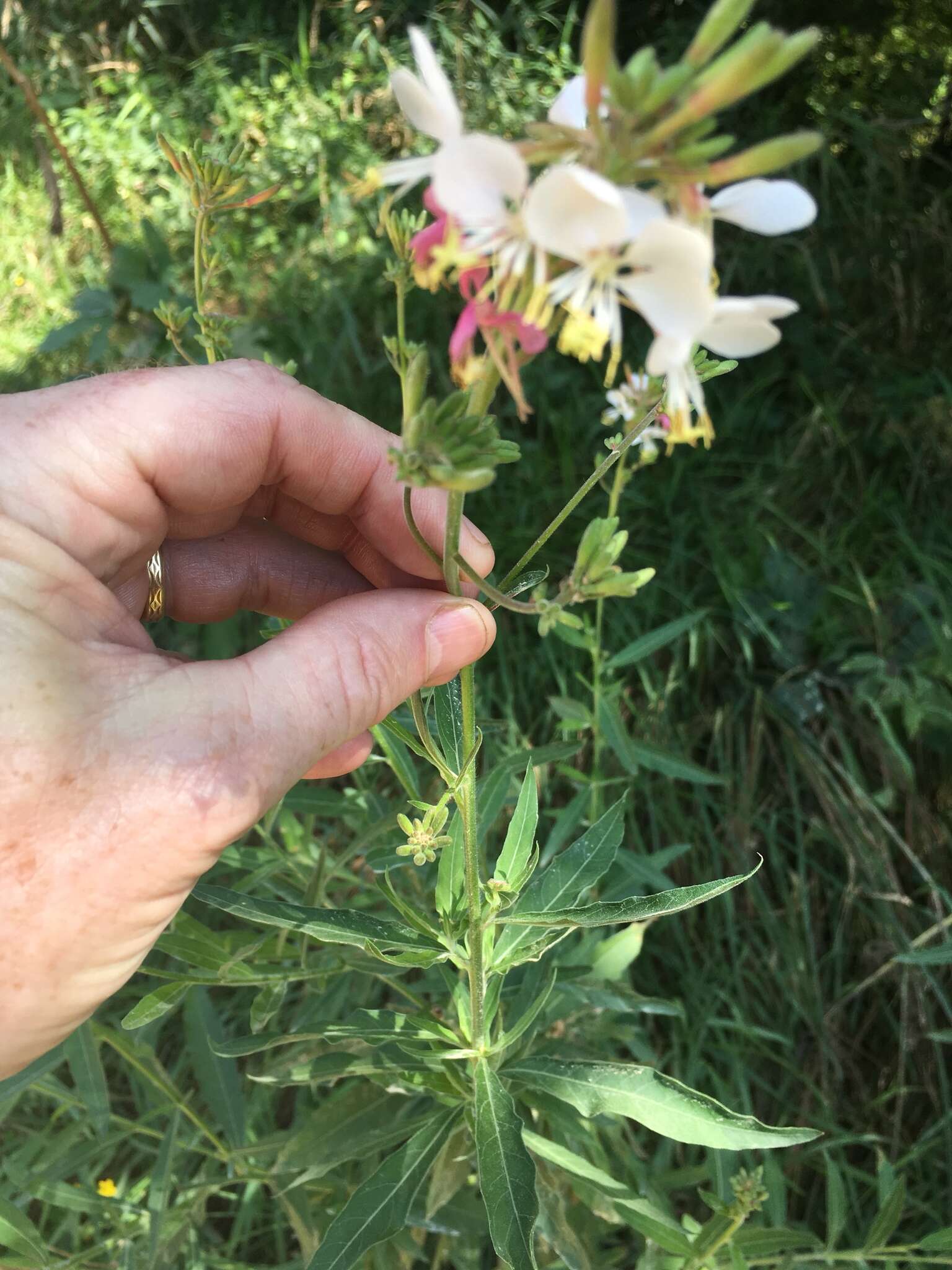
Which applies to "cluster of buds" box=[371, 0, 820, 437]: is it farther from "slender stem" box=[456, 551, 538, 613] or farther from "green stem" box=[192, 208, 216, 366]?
"green stem" box=[192, 208, 216, 366]

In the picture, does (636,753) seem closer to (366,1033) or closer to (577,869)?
(577,869)

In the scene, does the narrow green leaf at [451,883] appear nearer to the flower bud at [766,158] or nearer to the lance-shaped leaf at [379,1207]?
the lance-shaped leaf at [379,1207]

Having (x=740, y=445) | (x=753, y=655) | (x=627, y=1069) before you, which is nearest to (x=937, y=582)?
(x=753, y=655)

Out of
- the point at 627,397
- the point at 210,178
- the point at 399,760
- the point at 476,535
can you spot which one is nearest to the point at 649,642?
the point at 627,397

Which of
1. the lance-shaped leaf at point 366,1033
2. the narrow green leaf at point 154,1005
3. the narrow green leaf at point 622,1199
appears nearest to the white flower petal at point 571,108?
the lance-shaped leaf at point 366,1033

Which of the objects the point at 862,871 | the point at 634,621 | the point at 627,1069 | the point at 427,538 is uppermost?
the point at 427,538

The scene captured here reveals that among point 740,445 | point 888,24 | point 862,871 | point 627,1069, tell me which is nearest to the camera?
point 627,1069

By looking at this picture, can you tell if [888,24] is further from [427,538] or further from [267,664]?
[267,664]
